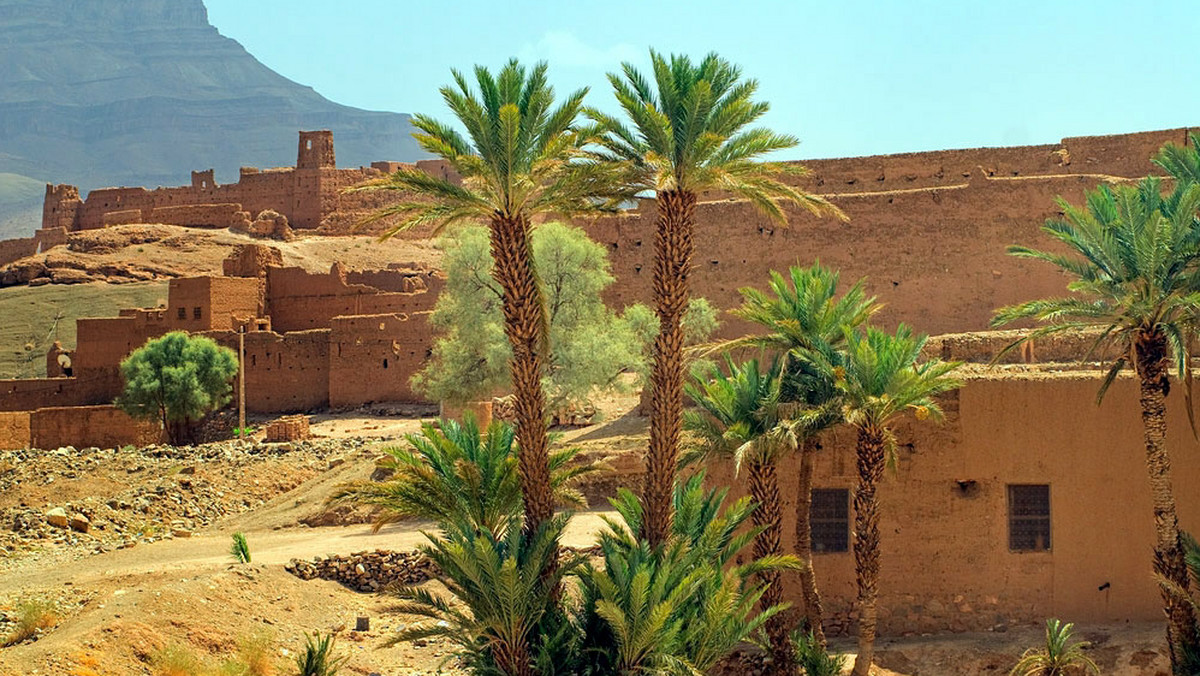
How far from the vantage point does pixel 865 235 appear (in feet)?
87.6

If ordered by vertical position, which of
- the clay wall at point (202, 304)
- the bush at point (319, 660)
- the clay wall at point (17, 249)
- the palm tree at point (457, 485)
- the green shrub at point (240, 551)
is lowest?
the bush at point (319, 660)

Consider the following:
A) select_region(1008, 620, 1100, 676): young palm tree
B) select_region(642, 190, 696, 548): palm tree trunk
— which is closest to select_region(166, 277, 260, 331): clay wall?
select_region(642, 190, 696, 548): palm tree trunk

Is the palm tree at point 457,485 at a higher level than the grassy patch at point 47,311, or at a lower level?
lower

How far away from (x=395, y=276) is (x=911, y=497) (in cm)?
2617

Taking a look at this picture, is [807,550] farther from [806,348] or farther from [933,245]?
[933,245]

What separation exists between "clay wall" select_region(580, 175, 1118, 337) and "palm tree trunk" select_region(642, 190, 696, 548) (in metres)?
9.13

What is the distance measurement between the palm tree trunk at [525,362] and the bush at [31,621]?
577 centimetres

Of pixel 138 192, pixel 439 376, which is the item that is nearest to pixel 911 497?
pixel 439 376

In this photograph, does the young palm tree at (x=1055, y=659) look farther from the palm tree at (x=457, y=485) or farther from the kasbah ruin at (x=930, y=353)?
the palm tree at (x=457, y=485)

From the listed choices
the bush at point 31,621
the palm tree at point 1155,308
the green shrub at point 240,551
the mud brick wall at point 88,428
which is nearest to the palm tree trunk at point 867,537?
the palm tree at point 1155,308

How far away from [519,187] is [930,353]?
7.78 metres

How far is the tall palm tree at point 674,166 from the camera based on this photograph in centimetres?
1588

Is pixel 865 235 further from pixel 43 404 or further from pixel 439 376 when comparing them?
pixel 43 404

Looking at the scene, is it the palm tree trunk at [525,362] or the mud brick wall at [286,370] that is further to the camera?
the mud brick wall at [286,370]
